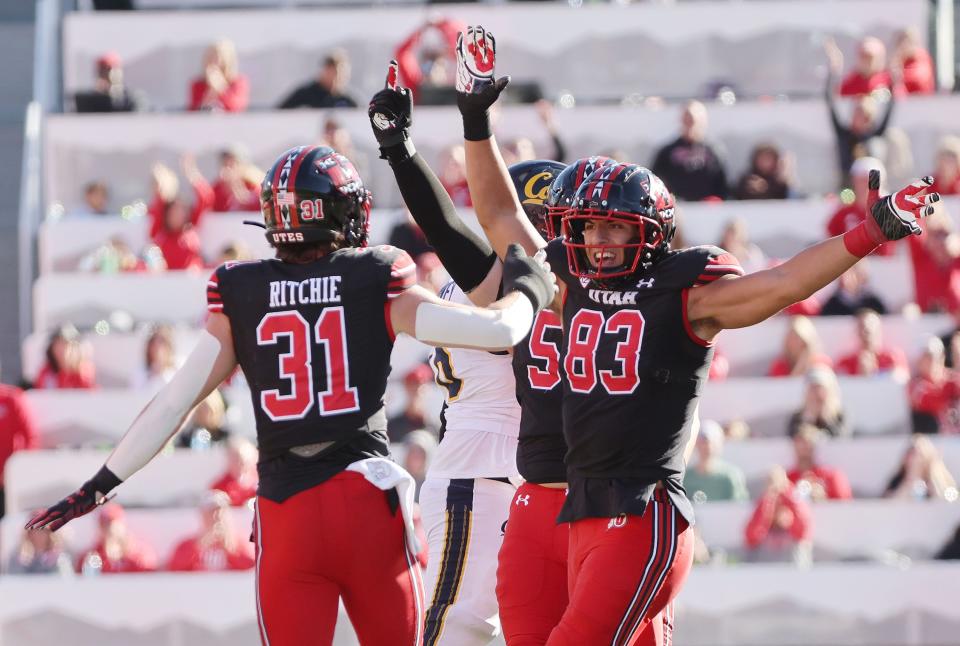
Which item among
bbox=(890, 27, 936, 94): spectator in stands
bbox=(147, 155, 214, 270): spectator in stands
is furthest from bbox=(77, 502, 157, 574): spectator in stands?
bbox=(890, 27, 936, 94): spectator in stands

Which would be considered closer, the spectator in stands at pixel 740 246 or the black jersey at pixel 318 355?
the black jersey at pixel 318 355

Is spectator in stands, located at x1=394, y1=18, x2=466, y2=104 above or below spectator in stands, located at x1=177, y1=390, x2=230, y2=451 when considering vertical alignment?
above

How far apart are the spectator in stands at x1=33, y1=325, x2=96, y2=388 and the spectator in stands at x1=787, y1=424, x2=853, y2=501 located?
14.7ft

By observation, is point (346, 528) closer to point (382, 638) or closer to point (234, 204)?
point (382, 638)

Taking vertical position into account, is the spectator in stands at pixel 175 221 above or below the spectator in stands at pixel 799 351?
above

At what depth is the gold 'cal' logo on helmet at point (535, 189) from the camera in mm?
5611

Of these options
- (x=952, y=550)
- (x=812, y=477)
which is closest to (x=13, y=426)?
(x=812, y=477)

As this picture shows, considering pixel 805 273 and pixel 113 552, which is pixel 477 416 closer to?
pixel 805 273

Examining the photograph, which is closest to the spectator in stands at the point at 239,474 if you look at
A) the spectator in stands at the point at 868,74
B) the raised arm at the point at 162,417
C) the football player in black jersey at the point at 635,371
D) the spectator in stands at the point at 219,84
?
the spectator in stands at the point at 219,84

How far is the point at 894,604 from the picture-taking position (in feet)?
28.9

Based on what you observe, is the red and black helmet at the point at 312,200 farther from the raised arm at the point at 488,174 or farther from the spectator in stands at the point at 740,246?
the spectator in stands at the point at 740,246

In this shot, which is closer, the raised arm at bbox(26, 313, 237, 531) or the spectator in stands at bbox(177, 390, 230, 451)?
the raised arm at bbox(26, 313, 237, 531)

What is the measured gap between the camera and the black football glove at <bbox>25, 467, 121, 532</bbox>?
4855 mm

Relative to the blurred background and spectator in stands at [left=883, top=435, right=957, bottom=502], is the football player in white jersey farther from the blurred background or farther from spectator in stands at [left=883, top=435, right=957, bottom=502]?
spectator in stands at [left=883, top=435, right=957, bottom=502]
